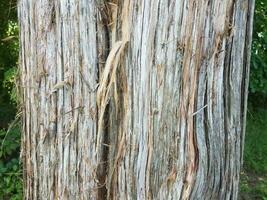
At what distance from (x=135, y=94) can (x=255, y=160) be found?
3950 mm

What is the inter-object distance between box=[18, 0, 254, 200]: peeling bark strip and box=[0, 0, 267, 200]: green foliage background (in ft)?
6.74

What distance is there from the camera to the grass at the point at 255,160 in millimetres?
4891

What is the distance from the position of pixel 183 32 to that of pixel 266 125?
504 centimetres

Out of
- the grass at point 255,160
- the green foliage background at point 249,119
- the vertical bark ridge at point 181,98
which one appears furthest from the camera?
the grass at point 255,160

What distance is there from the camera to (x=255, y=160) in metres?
5.68

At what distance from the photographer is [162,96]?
1972 millimetres

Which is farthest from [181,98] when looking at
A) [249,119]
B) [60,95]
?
[249,119]

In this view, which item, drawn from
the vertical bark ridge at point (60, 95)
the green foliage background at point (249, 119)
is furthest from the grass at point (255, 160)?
the vertical bark ridge at point (60, 95)

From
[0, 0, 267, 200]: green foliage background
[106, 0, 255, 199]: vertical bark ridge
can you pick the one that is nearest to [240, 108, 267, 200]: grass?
[0, 0, 267, 200]: green foliage background

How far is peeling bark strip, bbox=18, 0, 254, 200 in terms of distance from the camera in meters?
1.92

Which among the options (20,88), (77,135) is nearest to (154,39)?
(77,135)

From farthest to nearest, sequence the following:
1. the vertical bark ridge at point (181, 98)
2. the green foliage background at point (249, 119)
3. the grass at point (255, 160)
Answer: the grass at point (255, 160) → the green foliage background at point (249, 119) → the vertical bark ridge at point (181, 98)

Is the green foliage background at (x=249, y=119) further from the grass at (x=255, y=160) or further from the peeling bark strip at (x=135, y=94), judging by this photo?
the peeling bark strip at (x=135, y=94)

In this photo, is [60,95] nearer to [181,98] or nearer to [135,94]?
[135,94]
